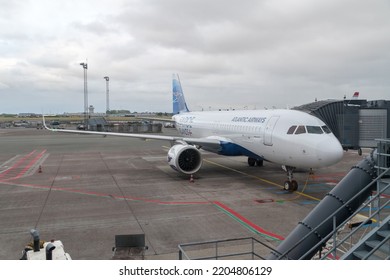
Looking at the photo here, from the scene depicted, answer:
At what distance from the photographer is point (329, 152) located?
49.4ft

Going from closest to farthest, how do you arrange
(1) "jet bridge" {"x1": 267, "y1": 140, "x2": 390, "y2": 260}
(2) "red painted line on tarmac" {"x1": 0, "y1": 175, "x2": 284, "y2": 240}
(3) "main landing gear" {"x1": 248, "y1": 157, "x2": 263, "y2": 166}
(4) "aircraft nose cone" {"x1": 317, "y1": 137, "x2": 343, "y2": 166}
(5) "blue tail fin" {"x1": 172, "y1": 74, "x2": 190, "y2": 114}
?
(1) "jet bridge" {"x1": 267, "y1": 140, "x2": 390, "y2": 260} < (2) "red painted line on tarmac" {"x1": 0, "y1": 175, "x2": 284, "y2": 240} < (4) "aircraft nose cone" {"x1": 317, "y1": 137, "x2": 343, "y2": 166} < (3) "main landing gear" {"x1": 248, "y1": 157, "x2": 263, "y2": 166} < (5) "blue tail fin" {"x1": 172, "y1": 74, "x2": 190, "y2": 114}

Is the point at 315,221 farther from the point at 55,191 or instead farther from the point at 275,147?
the point at 55,191

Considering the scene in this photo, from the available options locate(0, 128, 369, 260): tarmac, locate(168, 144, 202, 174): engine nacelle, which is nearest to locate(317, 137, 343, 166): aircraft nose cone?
locate(0, 128, 369, 260): tarmac

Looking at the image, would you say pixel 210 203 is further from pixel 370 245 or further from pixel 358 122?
pixel 358 122

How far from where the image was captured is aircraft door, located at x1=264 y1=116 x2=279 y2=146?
18109mm

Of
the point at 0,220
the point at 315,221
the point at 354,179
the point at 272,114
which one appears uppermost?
the point at 272,114

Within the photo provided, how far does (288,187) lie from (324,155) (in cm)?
330

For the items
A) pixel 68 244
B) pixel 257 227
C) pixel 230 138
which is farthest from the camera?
pixel 230 138

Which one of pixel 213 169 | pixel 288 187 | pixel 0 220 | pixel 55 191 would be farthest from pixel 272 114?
pixel 0 220

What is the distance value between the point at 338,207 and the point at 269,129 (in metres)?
9.92

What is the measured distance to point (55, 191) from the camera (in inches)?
728

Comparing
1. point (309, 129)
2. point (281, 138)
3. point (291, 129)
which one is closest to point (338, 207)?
point (309, 129)

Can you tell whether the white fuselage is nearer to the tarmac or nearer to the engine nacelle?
the tarmac

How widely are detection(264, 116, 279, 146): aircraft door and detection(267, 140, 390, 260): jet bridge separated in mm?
9023
